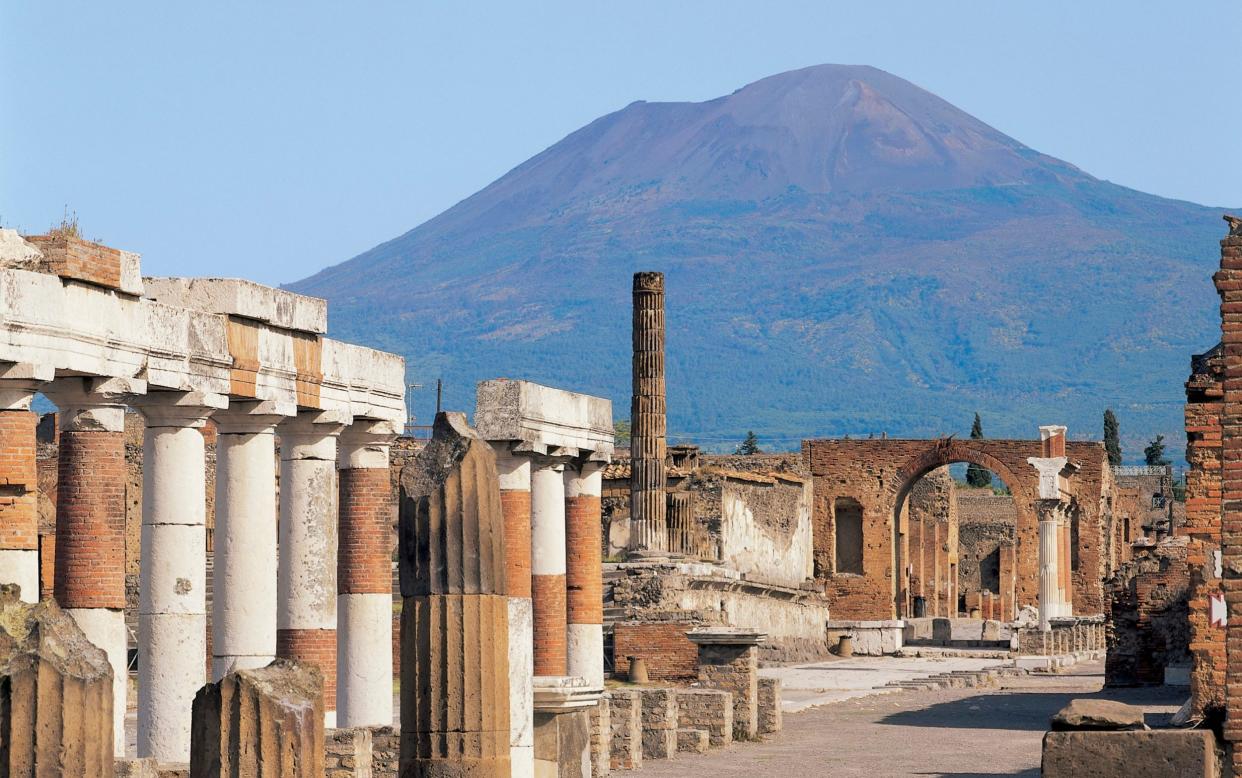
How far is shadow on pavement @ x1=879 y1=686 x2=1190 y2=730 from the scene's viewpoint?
34.3 meters

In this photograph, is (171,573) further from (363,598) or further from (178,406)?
(363,598)

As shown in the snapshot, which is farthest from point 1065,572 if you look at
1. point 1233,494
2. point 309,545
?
point 1233,494

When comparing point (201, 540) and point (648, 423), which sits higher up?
point (648, 423)

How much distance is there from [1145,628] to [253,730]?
29518 millimetres

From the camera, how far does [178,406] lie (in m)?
18.5

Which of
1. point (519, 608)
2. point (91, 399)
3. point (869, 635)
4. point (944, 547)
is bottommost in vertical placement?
point (869, 635)

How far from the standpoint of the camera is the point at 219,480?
19891 mm

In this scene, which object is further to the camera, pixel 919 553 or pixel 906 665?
pixel 919 553

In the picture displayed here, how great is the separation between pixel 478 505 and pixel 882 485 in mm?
56946

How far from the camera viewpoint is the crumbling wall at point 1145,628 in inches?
1515

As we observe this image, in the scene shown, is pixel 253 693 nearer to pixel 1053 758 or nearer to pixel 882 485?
pixel 1053 758

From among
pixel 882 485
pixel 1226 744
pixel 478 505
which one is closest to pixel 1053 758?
pixel 1226 744

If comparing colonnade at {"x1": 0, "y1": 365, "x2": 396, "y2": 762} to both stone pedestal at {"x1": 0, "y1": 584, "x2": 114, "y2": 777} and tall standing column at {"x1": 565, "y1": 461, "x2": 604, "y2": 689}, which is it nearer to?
tall standing column at {"x1": 565, "y1": 461, "x2": 604, "y2": 689}

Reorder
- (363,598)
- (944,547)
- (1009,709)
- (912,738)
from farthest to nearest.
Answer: (944,547)
(1009,709)
(912,738)
(363,598)
